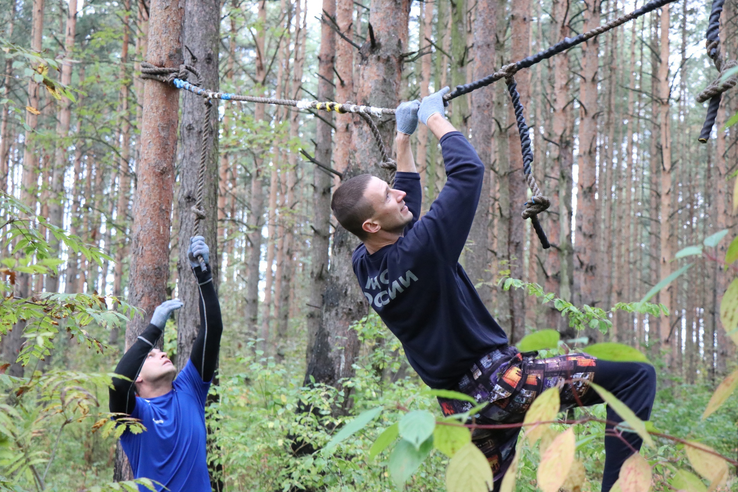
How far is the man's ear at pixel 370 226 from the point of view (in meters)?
2.47

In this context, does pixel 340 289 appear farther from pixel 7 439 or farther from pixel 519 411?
pixel 7 439

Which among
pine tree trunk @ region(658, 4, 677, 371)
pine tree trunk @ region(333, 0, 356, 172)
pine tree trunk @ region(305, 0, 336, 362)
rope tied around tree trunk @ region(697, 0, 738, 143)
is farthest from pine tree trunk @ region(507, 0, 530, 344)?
rope tied around tree trunk @ region(697, 0, 738, 143)

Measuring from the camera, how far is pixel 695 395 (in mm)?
12898

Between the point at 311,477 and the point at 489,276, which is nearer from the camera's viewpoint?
the point at 311,477

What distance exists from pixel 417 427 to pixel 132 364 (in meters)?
2.65

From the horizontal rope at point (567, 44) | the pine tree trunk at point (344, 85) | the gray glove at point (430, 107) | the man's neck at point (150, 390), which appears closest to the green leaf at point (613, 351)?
the horizontal rope at point (567, 44)

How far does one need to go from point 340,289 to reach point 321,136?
5120 mm

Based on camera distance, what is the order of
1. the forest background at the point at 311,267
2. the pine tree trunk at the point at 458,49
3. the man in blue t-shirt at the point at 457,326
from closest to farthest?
the man in blue t-shirt at the point at 457,326 → the forest background at the point at 311,267 → the pine tree trunk at the point at 458,49

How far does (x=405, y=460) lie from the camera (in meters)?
0.86

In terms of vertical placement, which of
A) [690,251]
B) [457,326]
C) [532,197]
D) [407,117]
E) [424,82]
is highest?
[424,82]

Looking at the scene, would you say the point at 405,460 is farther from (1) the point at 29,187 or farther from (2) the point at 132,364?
(1) the point at 29,187

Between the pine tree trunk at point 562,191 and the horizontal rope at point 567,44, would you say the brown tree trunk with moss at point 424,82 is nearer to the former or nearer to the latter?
the pine tree trunk at point 562,191

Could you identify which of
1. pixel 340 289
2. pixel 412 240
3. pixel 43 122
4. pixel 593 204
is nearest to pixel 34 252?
pixel 412 240

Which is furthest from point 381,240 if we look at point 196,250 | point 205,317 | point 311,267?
point 311,267
